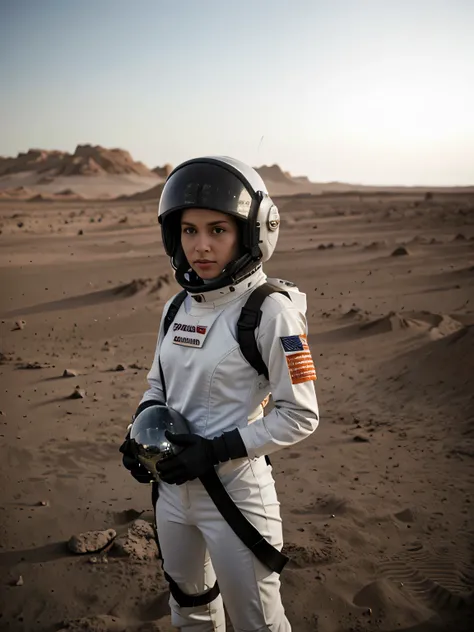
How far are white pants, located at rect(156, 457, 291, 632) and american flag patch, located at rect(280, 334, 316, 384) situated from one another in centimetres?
41

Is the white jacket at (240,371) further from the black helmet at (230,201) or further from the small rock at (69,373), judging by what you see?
the small rock at (69,373)

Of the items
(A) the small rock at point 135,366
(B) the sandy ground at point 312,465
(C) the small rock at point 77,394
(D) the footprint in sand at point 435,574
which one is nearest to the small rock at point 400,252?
(B) the sandy ground at point 312,465

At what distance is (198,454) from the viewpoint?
2.12m

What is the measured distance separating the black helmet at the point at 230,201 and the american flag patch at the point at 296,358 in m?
0.34

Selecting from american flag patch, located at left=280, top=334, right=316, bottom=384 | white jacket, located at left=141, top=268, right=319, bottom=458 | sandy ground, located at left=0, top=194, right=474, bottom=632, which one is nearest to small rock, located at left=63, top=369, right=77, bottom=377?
sandy ground, located at left=0, top=194, right=474, bottom=632

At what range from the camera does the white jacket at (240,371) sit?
2.11 meters

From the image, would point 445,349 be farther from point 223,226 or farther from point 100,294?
point 100,294

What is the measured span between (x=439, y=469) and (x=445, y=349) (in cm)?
258

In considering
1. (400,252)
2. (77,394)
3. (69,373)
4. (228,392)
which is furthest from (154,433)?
(400,252)

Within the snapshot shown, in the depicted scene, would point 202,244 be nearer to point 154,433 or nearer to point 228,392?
point 228,392

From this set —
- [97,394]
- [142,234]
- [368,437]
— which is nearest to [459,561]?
[368,437]

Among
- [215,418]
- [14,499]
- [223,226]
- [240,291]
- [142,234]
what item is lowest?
[142,234]

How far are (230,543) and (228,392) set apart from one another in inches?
22.3

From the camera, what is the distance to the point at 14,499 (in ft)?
15.4
